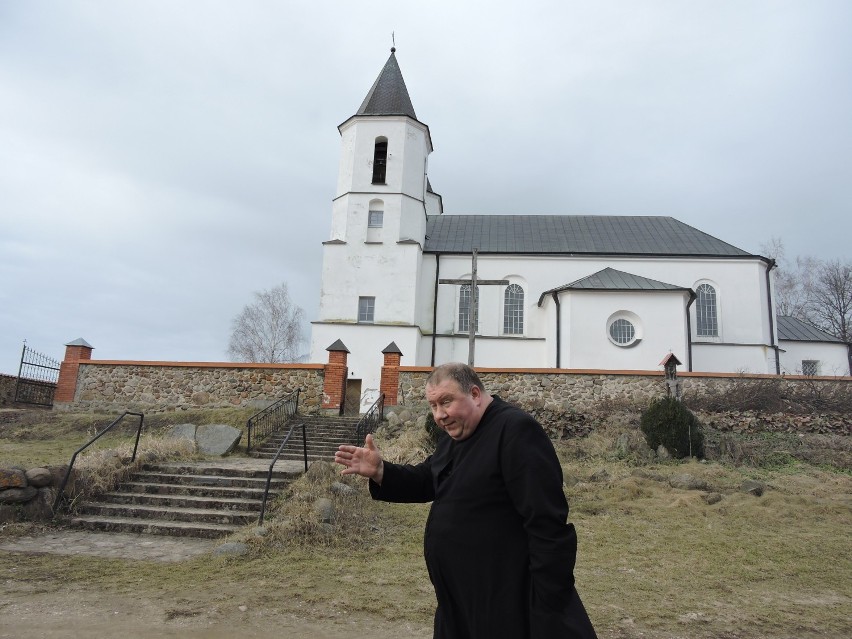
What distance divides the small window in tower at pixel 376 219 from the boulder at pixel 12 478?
56.5 ft

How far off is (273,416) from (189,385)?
11.4 ft

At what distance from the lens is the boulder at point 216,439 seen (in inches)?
434

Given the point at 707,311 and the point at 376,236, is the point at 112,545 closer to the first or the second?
the point at 376,236

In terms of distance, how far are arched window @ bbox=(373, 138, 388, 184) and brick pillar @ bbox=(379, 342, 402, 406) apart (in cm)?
1023

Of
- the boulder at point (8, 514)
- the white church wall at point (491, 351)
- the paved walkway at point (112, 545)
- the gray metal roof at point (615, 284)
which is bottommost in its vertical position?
the paved walkway at point (112, 545)

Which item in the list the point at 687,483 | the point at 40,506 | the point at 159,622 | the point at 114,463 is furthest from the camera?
the point at 687,483

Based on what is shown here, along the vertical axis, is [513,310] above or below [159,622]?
above

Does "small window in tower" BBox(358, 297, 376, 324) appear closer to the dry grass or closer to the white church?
the white church

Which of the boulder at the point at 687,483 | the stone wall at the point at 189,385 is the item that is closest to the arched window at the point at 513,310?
→ the stone wall at the point at 189,385

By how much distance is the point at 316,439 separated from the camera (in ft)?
43.7

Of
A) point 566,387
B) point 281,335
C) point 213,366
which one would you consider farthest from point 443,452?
point 281,335

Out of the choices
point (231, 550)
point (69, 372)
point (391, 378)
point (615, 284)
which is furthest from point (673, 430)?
point (69, 372)

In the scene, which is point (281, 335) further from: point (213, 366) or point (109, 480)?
point (109, 480)

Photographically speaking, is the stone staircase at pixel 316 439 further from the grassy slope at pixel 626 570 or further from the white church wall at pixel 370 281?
the white church wall at pixel 370 281
